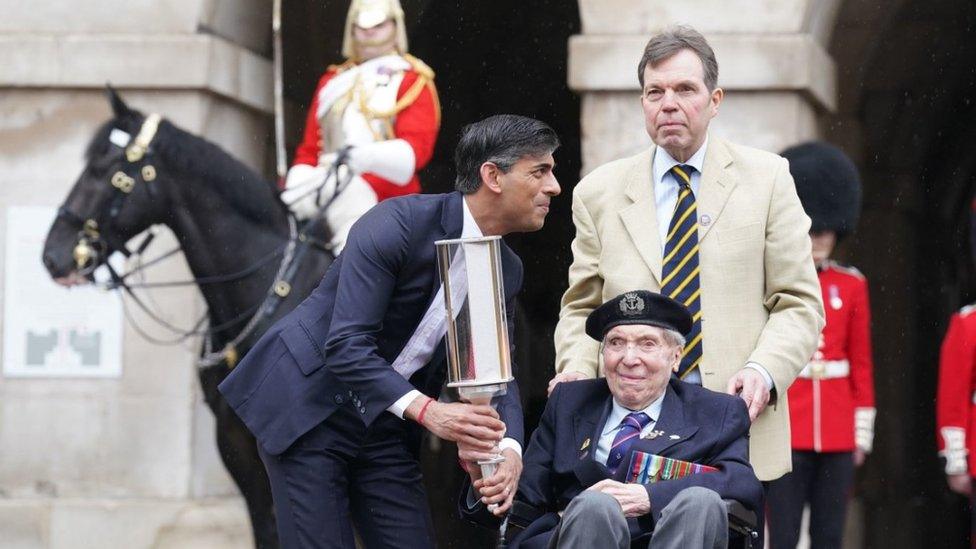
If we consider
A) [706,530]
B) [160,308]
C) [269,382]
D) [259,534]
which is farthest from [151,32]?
[706,530]

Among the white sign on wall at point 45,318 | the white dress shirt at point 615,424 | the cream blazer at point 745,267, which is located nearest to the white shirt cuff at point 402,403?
the white dress shirt at point 615,424

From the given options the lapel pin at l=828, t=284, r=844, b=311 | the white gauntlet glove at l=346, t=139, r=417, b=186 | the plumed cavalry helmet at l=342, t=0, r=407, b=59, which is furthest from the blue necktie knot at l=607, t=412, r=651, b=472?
the plumed cavalry helmet at l=342, t=0, r=407, b=59

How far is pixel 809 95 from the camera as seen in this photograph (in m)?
8.72

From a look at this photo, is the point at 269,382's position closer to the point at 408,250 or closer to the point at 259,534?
the point at 408,250

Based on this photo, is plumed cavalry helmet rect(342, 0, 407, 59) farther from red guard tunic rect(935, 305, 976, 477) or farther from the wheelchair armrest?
the wheelchair armrest

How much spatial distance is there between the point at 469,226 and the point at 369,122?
362cm

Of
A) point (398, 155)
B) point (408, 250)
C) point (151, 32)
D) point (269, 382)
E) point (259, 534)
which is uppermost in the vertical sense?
point (151, 32)

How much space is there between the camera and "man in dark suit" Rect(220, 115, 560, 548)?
4.79 m

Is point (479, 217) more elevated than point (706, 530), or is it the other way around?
point (479, 217)

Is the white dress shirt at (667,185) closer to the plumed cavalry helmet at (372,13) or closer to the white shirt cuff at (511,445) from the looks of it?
the white shirt cuff at (511,445)

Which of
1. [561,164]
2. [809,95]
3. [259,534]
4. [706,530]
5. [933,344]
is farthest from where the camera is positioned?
[933,344]

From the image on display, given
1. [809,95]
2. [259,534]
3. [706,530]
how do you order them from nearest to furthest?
[706,530]
[259,534]
[809,95]

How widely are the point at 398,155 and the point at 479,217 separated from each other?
132 inches

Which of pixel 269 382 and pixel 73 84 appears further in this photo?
pixel 73 84
